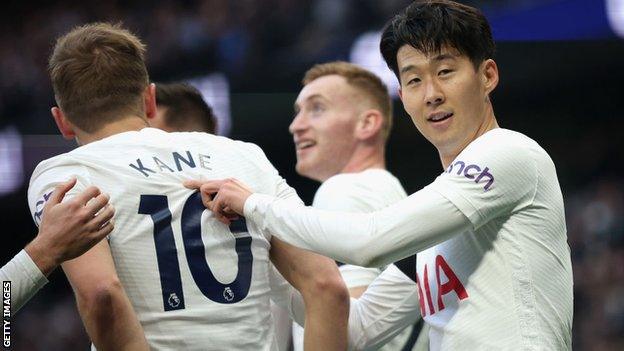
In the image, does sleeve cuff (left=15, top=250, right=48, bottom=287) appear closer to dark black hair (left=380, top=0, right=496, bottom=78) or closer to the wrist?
the wrist

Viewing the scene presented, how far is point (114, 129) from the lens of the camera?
3156 mm

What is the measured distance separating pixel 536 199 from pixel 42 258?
1392 mm

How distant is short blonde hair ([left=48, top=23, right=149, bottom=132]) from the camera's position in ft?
10.3

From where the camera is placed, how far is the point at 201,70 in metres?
11.5

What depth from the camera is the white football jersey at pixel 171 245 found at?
2945mm

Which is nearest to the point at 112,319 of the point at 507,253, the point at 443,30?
the point at 507,253

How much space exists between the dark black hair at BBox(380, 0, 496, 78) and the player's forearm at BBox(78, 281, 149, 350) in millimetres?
1179

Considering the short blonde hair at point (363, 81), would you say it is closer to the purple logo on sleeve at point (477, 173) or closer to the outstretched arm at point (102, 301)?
the purple logo on sleeve at point (477, 173)

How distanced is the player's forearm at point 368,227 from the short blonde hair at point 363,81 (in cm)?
239

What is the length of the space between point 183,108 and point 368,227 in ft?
5.16

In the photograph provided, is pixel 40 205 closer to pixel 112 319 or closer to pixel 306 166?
pixel 112 319

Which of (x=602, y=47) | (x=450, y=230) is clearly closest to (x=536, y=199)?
(x=450, y=230)

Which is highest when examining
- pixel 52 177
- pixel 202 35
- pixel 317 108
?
pixel 52 177

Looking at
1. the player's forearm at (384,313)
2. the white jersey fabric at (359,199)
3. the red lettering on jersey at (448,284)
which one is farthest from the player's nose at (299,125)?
the red lettering on jersey at (448,284)
